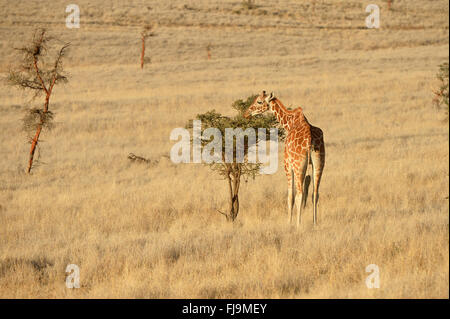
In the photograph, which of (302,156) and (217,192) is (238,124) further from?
(217,192)

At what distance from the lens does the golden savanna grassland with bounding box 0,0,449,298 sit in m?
8.13

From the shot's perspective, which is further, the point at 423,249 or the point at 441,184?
the point at 441,184

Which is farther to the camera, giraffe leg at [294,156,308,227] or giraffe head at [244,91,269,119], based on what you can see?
giraffe head at [244,91,269,119]

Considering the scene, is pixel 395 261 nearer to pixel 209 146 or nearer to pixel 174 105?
pixel 209 146

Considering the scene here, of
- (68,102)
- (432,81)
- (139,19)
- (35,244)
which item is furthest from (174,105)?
(139,19)

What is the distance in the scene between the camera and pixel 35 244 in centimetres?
1102

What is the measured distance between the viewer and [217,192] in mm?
16594
